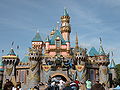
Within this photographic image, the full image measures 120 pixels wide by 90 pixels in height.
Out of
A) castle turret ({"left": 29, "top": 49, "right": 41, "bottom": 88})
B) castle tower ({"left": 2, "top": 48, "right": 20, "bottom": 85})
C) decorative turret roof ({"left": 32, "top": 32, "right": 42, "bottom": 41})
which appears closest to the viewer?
castle turret ({"left": 29, "top": 49, "right": 41, "bottom": 88})

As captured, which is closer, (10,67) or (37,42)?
(10,67)

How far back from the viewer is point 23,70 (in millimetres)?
37625

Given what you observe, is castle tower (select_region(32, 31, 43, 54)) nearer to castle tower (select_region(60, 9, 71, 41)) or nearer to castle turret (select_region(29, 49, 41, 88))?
castle tower (select_region(60, 9, 71, 41))

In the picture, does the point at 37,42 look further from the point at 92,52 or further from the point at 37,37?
the point at 92,52

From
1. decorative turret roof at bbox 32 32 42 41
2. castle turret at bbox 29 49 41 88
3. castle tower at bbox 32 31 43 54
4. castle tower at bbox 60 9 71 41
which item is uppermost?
castle tower at bbox 60 9 71 41

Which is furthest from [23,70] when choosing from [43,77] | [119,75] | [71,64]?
[119,75]

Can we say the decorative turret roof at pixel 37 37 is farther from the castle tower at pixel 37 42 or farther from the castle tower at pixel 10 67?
the castle tower at pixel 10 67

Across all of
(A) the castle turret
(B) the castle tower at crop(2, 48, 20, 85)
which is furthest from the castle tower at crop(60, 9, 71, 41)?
(B) the castle tower at crop(2, 48, 20, 85)

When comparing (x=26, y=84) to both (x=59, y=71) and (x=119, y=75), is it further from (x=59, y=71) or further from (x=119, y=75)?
(x=119, y=75)

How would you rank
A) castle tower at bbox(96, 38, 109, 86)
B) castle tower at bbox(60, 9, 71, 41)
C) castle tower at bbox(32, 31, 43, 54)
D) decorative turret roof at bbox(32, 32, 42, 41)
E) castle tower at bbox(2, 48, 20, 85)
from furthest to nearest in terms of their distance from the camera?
decorative turret roof at bbox(32, 32, 42, 41), castle tower at bbox(60, 9, 71, 41), castle tower at bbox(32, 31, 43, 54), castle tower at bbox(96, 38, 109, 86), castle tower at bbox(2, 48, 20, 85)

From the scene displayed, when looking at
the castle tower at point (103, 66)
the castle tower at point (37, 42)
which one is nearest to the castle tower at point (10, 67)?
the castle tower at point (37, 42)

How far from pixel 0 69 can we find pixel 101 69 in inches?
868

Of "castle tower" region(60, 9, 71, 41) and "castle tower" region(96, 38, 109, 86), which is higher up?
"castle tower" region(60, 9, 71, 41)

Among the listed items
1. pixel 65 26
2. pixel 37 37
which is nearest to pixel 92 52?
pixel 65 26
